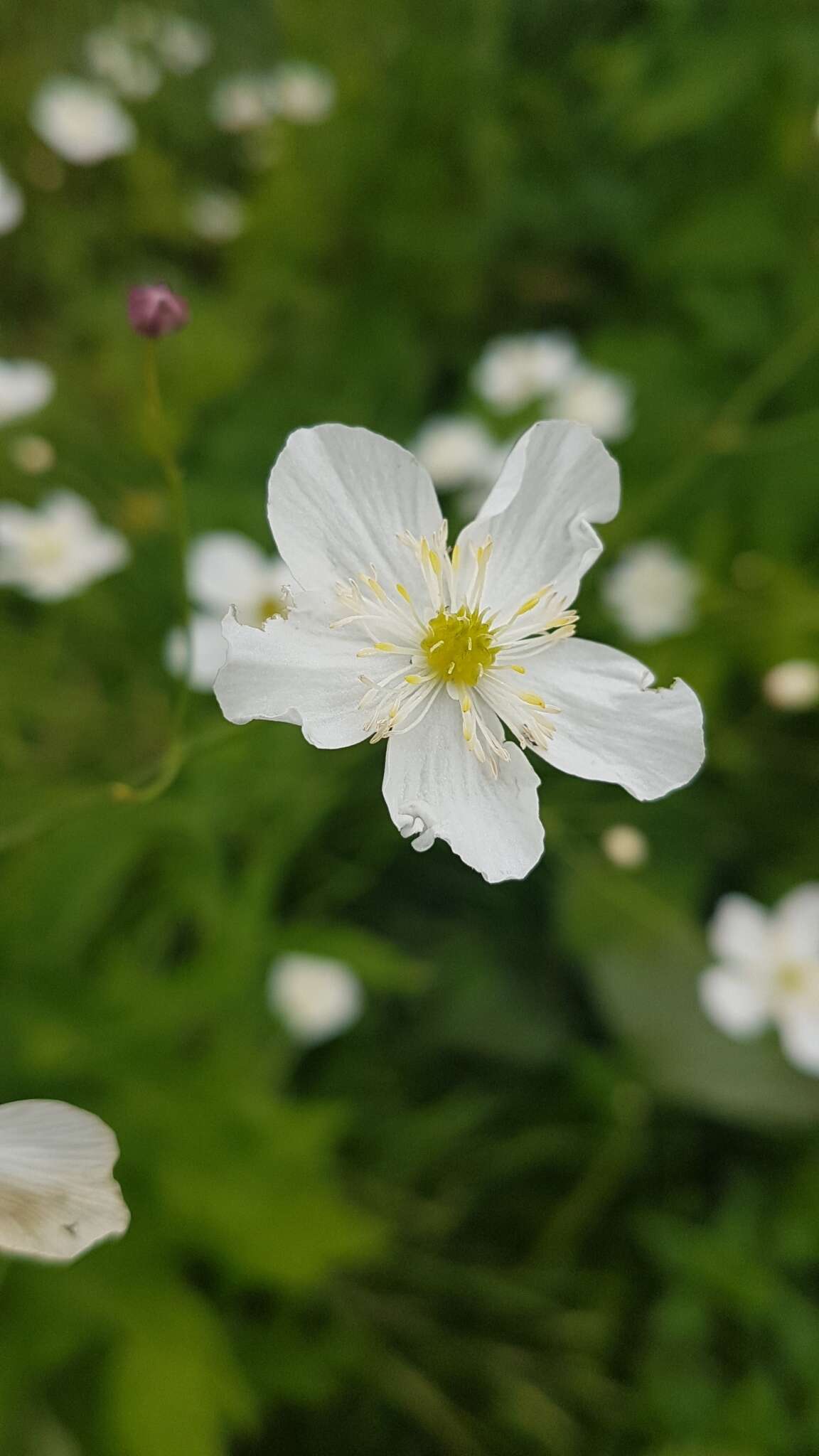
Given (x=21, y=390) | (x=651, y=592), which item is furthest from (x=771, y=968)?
(x=21, y=390)

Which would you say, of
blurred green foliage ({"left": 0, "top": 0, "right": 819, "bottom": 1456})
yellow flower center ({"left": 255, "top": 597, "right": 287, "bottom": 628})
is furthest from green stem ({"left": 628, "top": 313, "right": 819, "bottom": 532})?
yellow flower center ({"left": 255, "top": 597, "right": 287, "bottom": 628})

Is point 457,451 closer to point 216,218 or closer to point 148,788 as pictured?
point 216,218

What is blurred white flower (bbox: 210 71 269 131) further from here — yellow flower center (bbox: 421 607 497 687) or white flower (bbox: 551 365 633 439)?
yellow flower center (bbox: 421 607 497 687)

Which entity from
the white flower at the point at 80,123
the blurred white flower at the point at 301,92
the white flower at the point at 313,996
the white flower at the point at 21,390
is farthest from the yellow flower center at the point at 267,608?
the blurred white flower at the point at 301,92

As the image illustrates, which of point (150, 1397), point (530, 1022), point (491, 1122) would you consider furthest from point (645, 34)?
point (150, 1397)

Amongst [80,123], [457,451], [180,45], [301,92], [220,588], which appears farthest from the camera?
[180,45]
